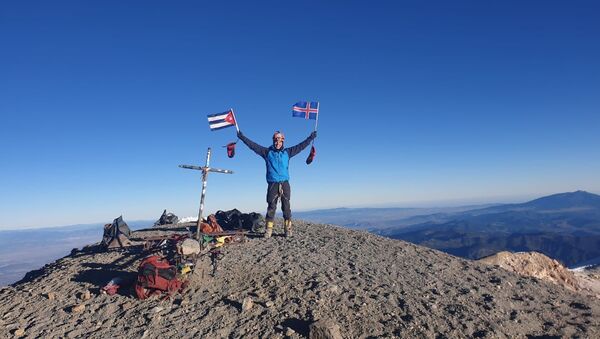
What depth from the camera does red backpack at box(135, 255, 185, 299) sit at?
28.1 feet

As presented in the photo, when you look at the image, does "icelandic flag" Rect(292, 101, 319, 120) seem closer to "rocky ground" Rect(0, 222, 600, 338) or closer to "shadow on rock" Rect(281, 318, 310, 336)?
"rocky ground" Rect(0, 222, 600, 338)

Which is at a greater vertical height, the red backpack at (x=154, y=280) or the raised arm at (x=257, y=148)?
the raised arm at (x=257, y=148)

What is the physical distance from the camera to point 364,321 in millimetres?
7414

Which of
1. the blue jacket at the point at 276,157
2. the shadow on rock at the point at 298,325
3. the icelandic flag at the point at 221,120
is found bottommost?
the shadow on rock at the point at 298,325

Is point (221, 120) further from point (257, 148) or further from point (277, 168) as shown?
point (277, 168)

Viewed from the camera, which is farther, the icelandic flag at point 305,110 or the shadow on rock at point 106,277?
the icelandic flag at point 305,110

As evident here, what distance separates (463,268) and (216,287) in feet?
25.0

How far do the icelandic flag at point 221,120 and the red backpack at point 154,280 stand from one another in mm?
6355

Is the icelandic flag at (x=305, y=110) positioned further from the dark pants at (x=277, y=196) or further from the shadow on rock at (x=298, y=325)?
the shadow on rock at (x=298, y=325)

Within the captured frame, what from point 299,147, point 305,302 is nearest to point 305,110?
point 299,147

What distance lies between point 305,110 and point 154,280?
30.0 feet

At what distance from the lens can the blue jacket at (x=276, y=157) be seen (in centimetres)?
1338

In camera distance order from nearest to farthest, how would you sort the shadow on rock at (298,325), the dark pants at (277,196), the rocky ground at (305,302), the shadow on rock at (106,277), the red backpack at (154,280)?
the shadow on rock at (298,325), the rocky ground at (305,302), the red backpack at (154,280), the shadow on rock at (106,277), the dark pants at (277,196)

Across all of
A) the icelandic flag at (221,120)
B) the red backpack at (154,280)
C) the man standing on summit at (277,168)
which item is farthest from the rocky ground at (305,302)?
the icelandic flag at (221,120)
